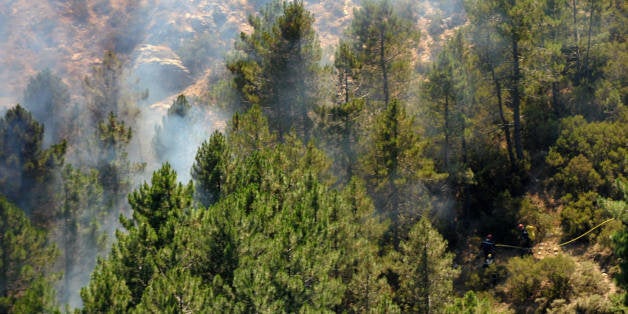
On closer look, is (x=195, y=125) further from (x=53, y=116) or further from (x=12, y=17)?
(x=12, y=17)

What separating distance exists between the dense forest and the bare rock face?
16.6 m

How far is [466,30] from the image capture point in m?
25.5

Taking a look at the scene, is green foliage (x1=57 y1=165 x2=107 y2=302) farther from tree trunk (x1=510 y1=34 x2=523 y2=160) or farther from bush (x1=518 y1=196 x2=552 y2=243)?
tree trunk (x1=510 y1=34 x2=523 y2=160)

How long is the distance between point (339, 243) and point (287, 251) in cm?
316

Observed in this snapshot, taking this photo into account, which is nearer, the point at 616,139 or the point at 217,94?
the point at 616,139

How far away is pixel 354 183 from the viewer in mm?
18375

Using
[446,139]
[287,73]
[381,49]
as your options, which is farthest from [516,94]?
[287,73]

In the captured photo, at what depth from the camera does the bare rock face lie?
5219 cm

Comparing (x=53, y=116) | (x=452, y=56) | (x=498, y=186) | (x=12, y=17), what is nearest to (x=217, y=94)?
(x=53, y=116)

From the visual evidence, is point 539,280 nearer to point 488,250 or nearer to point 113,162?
point 488,250

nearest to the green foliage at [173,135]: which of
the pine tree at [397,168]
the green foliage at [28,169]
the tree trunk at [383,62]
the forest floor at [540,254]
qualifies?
the green foliage at [28,169]

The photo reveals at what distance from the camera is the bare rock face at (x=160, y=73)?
52.2 meters

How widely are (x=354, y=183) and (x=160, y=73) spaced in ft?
133

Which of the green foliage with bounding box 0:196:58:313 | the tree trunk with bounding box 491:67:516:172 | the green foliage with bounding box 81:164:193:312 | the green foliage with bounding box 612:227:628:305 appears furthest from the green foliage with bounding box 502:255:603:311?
the green foliage with bounding box 0:196:58:313
